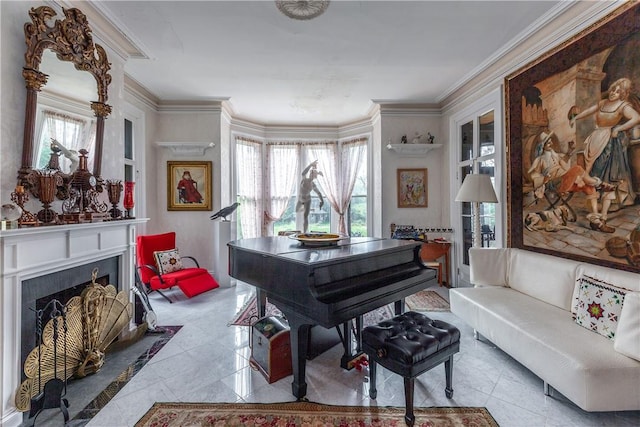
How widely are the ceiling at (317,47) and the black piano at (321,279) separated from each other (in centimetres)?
208

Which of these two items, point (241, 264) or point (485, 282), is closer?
point (241, 264)

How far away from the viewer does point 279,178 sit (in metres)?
5.59

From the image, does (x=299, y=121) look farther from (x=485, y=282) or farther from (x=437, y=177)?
(x=485, y=282)

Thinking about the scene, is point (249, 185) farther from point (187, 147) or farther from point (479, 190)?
point (479, 190)

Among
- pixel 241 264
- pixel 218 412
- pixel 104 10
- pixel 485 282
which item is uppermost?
pixel 104 10

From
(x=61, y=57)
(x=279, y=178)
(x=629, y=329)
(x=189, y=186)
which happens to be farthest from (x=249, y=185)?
(x=629, y=329)

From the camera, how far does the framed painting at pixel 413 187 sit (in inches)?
183

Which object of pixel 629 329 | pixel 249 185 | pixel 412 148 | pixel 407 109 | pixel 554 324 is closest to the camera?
pixel 629 329

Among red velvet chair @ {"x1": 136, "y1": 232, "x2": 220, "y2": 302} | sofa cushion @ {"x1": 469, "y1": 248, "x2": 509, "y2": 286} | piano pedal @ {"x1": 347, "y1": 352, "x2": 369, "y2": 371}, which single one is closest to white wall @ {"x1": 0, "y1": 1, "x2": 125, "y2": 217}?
red velvet chair @ {"x1": 136, "y1": 232, "x2": 220, "y2": 302}

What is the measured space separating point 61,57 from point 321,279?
2517 millimetres

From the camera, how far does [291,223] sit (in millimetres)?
5680

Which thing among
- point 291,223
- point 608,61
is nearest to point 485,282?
point 608,61

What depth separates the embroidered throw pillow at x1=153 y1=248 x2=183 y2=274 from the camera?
376cm

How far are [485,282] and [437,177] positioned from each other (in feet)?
7.39
